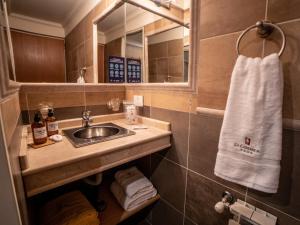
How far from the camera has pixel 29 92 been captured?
3.44 feet

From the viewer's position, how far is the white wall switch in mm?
1309

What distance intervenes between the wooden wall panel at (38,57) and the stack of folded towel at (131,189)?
34.4 inches

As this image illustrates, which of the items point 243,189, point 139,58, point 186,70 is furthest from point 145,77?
point 243,189

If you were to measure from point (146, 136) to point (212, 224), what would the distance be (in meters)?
0.62

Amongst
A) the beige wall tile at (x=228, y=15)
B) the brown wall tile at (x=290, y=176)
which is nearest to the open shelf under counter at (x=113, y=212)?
the brown wall tile at (x=290, y=176)

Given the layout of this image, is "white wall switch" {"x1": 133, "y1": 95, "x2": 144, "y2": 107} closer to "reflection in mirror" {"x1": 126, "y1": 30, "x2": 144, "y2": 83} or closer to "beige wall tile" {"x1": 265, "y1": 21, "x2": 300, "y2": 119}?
"reflection in mirror" {"x1": 126, "y1": 30, "x2": 144, "y2": 83}

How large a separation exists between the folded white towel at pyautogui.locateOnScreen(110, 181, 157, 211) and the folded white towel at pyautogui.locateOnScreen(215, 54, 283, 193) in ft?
2.30

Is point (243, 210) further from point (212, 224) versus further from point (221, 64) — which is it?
point (221, 64)

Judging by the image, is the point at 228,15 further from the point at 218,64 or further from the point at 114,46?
the point at 114,46

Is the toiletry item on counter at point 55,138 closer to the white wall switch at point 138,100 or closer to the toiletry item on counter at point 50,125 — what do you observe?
the toiletry item on counter at point 50,125

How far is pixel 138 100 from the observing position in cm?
133

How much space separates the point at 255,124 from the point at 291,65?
24 centimetres

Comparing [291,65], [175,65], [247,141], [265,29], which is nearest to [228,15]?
[265,29]

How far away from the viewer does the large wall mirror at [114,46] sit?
3.33ft
